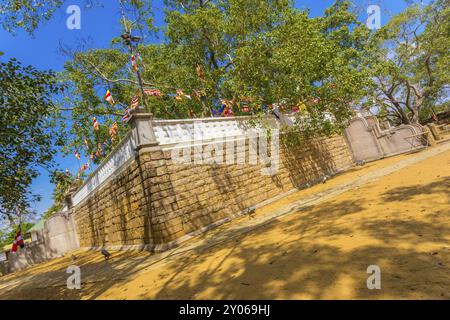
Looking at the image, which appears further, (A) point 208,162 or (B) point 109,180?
(B) point 109,180

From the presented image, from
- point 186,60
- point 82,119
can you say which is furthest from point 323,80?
point 82,119

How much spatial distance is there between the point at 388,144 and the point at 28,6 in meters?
20.1

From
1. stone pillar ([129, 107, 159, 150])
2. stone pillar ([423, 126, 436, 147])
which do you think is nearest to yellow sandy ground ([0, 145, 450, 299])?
stone pillar ([129, 107, 159, 150])

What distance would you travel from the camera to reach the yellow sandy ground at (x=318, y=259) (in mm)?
2805

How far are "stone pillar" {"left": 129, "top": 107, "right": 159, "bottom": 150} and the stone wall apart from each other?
9.4 inches

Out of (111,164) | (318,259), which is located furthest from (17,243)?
(318,259)

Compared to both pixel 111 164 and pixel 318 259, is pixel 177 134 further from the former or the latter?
pixel 318 259

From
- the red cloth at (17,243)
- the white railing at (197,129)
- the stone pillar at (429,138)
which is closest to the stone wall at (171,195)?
the white railing at (197,129)

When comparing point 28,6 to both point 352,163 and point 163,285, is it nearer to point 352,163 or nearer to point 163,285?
point 163,285

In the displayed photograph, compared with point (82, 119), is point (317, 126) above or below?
below

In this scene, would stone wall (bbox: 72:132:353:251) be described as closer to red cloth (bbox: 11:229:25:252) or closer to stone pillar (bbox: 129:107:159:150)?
stone pillar (bbox: 129:107:159:150)

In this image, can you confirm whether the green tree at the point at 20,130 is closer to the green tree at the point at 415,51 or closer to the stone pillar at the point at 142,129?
the stone pillar at the point at 142,129

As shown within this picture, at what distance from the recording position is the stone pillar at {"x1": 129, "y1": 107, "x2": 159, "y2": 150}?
7.82 m

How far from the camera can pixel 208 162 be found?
9.51 m
